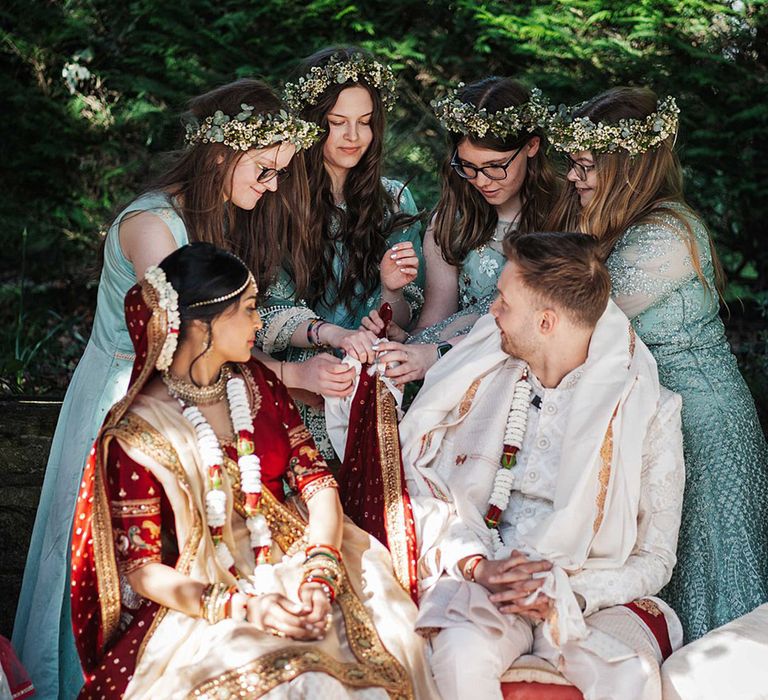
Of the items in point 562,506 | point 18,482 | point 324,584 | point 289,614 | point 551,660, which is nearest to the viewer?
point 289,614

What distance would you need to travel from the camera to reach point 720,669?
3.42 meters

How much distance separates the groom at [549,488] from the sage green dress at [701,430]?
410 millimetres

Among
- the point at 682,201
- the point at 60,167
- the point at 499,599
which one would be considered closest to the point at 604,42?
the point at 682,201

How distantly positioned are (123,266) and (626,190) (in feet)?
5.87

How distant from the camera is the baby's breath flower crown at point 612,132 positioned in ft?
13.5

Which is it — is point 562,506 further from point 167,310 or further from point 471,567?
point 167,310

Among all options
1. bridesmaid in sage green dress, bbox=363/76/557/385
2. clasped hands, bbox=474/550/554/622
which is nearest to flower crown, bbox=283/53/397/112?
bridesmaid in sage green dress, bbox=363/76/557/385

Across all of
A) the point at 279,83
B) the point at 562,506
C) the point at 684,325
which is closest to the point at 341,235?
the point at 684,325

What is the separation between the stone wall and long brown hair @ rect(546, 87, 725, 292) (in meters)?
2.53

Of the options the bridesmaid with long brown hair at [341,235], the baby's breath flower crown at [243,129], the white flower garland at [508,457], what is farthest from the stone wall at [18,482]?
the white flower garland at [508,457]

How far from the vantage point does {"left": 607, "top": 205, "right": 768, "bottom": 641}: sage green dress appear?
398 centimetres

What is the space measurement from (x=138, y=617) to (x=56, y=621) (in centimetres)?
72

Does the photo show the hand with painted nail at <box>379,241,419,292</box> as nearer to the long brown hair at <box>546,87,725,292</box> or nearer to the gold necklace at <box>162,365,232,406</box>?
the long brown hair at <box>546,87,725,292</box>

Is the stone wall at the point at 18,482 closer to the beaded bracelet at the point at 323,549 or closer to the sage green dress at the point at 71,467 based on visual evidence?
the sage green dress at the point at 71,467
